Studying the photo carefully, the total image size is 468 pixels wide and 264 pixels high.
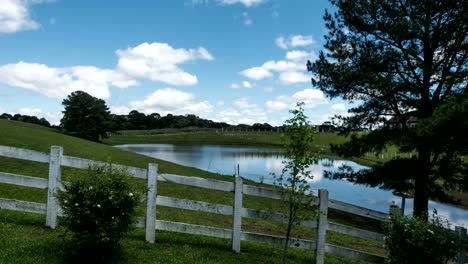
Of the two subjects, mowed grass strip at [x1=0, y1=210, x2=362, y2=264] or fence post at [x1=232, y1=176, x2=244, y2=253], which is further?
fence post at [x1=232, y1=176, x2=244, y2=253]

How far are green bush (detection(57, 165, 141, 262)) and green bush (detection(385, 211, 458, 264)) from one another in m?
4.91

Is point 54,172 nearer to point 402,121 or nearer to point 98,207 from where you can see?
point 98,207

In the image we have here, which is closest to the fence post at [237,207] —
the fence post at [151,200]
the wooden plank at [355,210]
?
the fence post at [151,200]

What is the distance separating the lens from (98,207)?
21.6 feet

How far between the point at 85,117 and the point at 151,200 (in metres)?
82.3

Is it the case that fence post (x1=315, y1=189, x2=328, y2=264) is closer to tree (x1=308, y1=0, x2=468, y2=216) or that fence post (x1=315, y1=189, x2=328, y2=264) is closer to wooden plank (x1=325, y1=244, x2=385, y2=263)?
wooden plank (x1=325, y1=244, x2=385, y2=263)

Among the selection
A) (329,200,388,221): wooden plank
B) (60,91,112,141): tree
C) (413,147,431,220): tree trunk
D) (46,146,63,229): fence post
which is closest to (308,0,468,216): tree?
(413,147,431,220): tree trunk

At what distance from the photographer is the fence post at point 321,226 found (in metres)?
9.03

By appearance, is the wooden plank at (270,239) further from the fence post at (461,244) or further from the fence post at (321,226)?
the fence post at (461,244)

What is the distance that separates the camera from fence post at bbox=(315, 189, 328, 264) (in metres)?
9.03

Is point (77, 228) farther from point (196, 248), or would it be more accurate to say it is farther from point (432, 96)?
point (432, 96)

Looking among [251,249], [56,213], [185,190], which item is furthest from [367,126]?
[56,213]

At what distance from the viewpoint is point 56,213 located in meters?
8.22

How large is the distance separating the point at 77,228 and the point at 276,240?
4255 millimetres
